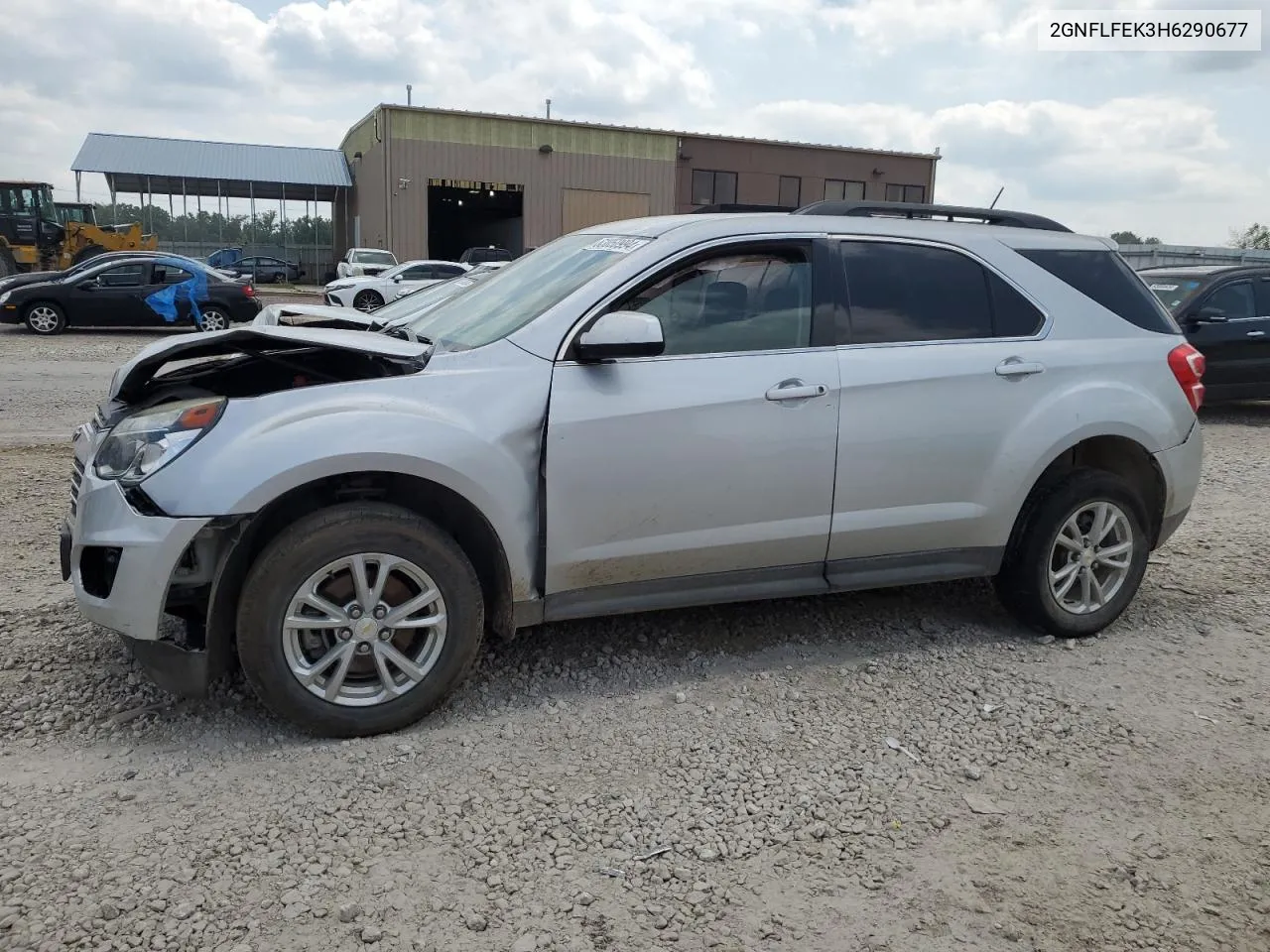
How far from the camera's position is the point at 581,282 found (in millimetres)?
3941

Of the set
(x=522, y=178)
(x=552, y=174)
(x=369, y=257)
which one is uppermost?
(x=552, y=174)

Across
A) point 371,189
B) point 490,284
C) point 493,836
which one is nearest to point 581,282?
point 490,284

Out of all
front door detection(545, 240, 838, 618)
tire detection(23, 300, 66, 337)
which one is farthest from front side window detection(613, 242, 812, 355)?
tire detection(23, 300, 66, 337)

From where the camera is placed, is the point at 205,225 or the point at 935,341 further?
the point at 205,225

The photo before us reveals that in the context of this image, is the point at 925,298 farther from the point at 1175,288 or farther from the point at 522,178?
the point at 522,178

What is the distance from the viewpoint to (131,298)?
57.7 ft

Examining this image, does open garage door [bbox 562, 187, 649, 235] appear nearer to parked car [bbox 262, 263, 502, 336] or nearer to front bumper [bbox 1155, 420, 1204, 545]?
parked car [bbox 262, 263, 502, 336]

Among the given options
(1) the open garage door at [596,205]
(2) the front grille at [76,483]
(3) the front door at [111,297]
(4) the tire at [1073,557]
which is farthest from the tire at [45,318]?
(1) the open garage door at [596,205]

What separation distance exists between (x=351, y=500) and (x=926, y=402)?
227 centimetres

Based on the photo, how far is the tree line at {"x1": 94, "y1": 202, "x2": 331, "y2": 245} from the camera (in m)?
42.4

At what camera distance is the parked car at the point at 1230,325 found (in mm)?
11180

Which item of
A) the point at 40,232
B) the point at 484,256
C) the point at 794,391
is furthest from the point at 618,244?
the point at 40,232

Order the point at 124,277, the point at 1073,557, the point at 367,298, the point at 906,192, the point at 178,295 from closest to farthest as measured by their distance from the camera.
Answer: the point at 1073,557 → the point at 124,277 → the point at 178,295 → the point at 367,298 → the point at 906,192

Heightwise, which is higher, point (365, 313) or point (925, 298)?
point (925, 298)
